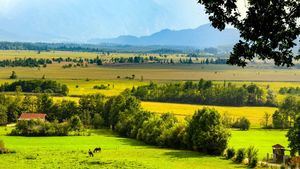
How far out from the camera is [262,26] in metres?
13.4

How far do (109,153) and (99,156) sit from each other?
3777 millimetres

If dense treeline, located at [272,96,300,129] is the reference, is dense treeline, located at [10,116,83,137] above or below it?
below

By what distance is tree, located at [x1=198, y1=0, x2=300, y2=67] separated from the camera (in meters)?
13.3

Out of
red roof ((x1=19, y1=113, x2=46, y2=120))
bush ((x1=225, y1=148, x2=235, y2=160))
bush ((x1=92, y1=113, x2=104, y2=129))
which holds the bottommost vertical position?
bush ((x1=92, y1=113, x2=104, y2=129))

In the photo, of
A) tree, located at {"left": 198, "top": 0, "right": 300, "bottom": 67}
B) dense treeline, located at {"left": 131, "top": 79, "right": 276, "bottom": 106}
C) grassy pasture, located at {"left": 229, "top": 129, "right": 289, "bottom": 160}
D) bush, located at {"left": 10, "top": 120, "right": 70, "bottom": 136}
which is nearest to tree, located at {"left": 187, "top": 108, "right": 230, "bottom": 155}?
grassy pasture, located at {"left": 229, "top": 129, "right": 289, "bottom": 160}

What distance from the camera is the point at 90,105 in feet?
338

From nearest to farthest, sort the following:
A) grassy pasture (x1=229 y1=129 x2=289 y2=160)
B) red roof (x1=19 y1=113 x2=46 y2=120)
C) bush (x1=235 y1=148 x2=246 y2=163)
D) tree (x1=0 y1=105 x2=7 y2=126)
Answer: bush (x1=235 y1=148 x2=246 y2=163) < grassy pasture (x1=229 y1=129 x2=289 y2=160) < red roof (x1=19 y1=113 x2=46 y2=120) < tree (x1=0 y1=105 x2=7 y2=126)

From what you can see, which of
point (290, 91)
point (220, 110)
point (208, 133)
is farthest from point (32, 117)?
point (290, 91)

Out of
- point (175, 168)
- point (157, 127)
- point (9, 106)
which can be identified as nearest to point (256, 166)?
point (175, 168)

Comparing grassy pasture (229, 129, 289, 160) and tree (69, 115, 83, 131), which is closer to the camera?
grassy pasture (229, 129, 289, 160)

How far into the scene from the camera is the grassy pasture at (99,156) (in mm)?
53625

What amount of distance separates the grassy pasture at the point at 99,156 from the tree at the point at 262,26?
38.3 metres

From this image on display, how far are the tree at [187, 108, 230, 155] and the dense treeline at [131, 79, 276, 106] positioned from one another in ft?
193

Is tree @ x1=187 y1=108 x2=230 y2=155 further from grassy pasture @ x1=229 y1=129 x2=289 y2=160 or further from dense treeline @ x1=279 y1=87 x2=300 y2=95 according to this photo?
dense treeline @ x1=279 y1=87 x2=300 y2=95
